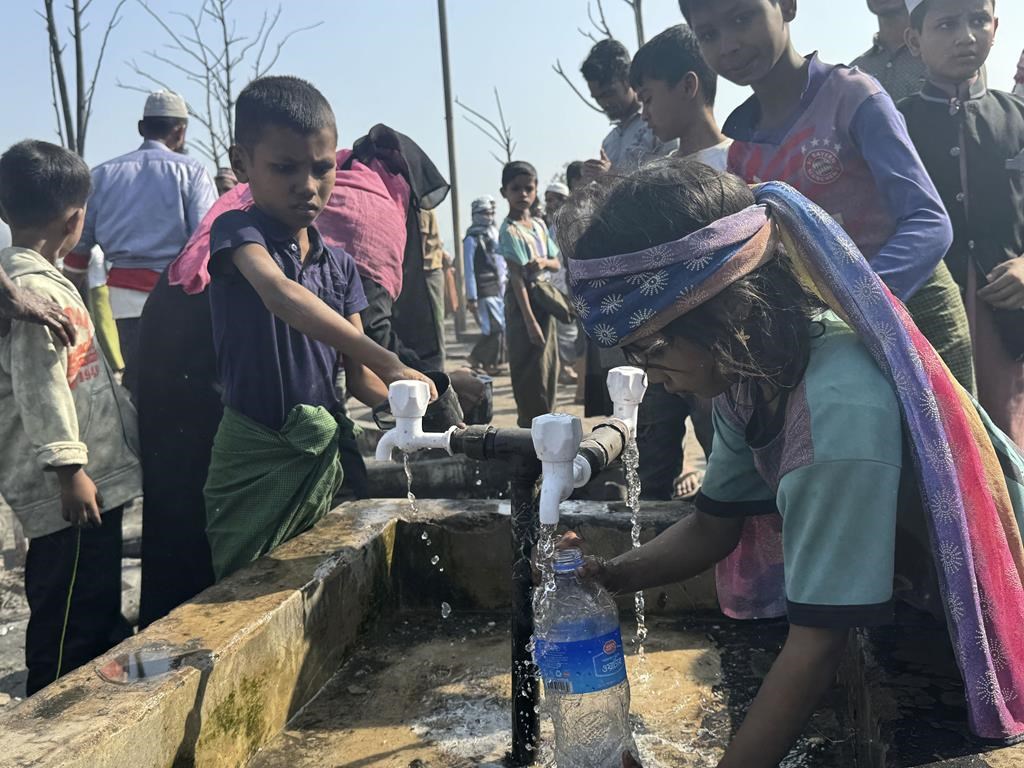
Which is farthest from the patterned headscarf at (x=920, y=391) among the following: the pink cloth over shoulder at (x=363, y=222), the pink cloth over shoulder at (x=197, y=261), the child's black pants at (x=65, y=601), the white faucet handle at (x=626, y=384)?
the child's black pants at (x=65, y=601)

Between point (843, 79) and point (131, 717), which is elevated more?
point (843, 79)

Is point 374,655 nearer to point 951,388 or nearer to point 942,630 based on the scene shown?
point 942,630

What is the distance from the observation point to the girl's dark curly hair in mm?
1509

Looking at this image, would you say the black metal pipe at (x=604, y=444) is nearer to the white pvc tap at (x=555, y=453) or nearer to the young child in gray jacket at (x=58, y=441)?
the white pvc tap at (x=555, y=453)

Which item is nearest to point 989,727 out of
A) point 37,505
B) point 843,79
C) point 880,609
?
point 880,609

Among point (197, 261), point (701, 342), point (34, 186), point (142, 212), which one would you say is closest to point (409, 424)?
point (701, 342)

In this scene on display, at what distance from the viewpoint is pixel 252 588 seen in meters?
2.24

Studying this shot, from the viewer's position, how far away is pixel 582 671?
1692mm

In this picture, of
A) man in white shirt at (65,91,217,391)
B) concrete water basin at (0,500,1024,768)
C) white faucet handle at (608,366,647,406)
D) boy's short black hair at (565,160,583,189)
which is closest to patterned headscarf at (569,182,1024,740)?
concrete water basin at (0,500,1024,768)

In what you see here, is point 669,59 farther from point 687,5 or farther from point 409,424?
point 409,424

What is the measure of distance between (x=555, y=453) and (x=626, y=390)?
1.29 ft

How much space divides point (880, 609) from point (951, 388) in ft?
1.21

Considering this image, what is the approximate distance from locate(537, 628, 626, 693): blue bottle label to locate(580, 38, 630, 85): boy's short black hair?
12.2 ft

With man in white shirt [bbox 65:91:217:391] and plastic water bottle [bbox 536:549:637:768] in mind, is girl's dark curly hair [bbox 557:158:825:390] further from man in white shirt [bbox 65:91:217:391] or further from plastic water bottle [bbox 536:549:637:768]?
man in white shirt [bbox 65:91:217:391]
